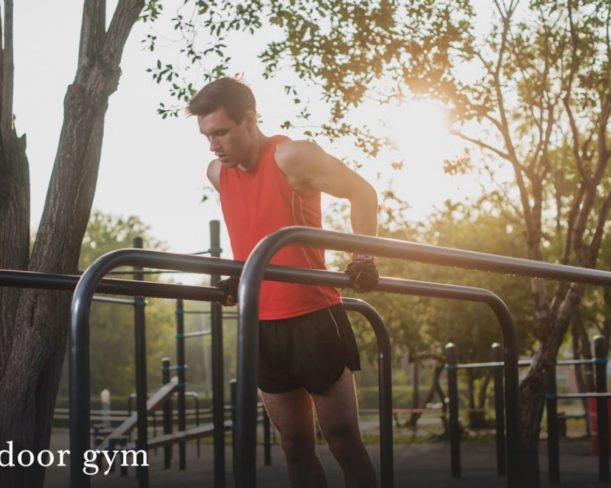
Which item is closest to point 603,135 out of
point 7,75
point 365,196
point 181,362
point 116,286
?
point 181,362

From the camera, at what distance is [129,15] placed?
6.41m

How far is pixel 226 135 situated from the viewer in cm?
301

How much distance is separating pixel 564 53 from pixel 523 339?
11.7 meters

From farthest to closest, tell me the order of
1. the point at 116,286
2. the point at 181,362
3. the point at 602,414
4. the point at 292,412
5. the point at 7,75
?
the point at 181,362 < the point at 602,414 < the point at 7,75 < the point at 292,412 < the point at 116,286

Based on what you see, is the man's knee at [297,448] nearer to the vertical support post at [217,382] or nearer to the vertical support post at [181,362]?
the vertical support post at [217,382]

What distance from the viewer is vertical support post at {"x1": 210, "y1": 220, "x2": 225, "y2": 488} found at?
751cm

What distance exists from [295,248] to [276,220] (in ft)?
0.36

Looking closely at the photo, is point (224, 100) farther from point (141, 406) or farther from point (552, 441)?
point (552, 441)

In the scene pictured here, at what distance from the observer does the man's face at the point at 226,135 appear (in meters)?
3.00

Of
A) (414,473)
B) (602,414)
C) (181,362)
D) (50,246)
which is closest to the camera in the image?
(50,246)

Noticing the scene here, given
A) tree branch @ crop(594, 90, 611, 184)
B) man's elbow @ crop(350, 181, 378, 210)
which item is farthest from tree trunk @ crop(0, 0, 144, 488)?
tree branch @ crop(594, 90, 611, 184)

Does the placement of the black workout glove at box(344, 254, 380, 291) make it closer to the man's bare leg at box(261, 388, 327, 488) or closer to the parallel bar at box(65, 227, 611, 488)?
the parallel bar at box(65, 227, 611, 488)

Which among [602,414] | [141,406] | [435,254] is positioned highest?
[435,254]

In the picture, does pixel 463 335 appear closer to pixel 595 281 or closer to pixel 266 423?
pixel 266 423
